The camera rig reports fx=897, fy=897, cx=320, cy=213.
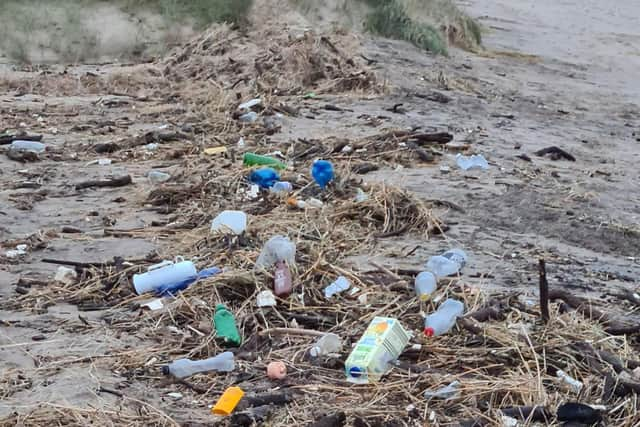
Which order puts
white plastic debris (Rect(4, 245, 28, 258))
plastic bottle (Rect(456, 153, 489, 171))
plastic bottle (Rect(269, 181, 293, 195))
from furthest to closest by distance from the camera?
plastic bottle (Rect(456, 153, 489, 171)), plastic bottle (Rect(269, 181, 293, 195)), white plastic debris (Rect(4, 245, 28, 258))

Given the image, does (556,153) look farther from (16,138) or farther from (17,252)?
(16,138)

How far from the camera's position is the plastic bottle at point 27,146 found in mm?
6691

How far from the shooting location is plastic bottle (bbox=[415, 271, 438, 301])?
11.7 feet

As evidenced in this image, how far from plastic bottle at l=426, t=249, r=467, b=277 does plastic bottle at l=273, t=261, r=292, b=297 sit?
0.68 m

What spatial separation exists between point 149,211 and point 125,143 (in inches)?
74.6

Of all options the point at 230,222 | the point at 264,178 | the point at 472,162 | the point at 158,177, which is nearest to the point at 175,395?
the point at 230,222

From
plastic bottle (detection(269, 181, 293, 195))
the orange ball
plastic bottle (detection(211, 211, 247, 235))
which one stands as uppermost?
the orange ball

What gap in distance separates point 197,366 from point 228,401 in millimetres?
291

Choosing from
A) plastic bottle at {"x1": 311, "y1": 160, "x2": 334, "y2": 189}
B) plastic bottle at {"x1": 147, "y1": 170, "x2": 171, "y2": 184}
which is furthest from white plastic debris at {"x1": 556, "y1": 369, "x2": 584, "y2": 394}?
plastic bottle at {"x1": 147, "y1": 170, "x2": 171, "y2": 184}

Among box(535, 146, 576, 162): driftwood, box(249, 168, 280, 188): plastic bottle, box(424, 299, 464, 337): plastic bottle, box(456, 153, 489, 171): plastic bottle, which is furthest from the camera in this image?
box(535, 146, 576, 162): driftwood

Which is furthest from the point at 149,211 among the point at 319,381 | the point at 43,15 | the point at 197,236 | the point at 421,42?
the point at 43,15

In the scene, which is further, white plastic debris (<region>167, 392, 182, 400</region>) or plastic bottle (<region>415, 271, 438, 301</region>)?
plastic bottle (<region>415, 271, 438, 301</region>)

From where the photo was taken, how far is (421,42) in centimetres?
1118

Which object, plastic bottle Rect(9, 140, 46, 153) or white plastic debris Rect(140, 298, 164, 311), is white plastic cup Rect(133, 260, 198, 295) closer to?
white plastic debris Rect(140, 298, 164, 311)
